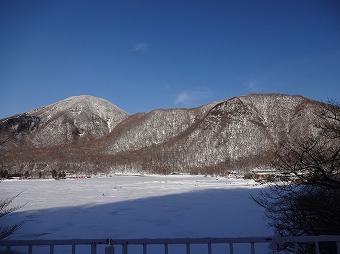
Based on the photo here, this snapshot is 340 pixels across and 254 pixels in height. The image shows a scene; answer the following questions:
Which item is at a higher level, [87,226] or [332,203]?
[332,203]

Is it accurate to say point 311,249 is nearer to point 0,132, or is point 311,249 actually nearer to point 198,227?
point 198,227

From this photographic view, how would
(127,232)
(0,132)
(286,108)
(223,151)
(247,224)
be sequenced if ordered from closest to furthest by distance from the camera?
(127,232)
(247,224)
(223,151)
(286,108)
(0,132)

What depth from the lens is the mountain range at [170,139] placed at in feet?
413

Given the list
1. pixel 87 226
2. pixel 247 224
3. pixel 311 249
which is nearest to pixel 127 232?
pixel 87 226

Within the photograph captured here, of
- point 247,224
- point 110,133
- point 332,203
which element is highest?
point 110,133

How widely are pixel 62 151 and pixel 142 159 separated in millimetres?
49631

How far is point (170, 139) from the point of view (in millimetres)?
162625

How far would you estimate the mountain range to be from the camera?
126 m

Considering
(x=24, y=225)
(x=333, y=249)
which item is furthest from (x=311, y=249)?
(x=24, y=225)

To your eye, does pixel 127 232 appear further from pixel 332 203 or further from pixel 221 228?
pixel 332 203

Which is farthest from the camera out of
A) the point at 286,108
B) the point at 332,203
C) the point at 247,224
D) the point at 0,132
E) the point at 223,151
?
the point at 0,132

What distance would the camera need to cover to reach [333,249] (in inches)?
262

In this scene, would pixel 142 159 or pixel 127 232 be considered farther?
pixel 142 159

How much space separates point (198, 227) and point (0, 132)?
20037 cm
